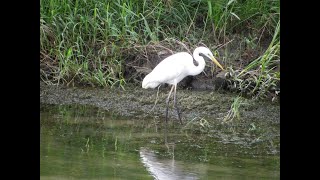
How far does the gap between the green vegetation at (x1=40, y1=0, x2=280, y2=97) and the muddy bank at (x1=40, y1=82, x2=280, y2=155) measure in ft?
1.04

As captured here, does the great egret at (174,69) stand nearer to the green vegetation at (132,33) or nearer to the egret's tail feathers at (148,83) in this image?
the egret's tail feathers at (148,83)

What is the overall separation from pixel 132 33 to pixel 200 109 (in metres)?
1.61

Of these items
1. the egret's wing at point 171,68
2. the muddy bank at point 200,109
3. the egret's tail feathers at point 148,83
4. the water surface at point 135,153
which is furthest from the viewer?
the egret's tail feathers at point 148,83

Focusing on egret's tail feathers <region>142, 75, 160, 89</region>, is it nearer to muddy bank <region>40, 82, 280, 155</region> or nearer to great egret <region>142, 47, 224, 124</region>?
great egret <region>142, 47, 224, 124</region>

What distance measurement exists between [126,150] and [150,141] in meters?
0.46

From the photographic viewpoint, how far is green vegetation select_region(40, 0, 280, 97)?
8.34 m

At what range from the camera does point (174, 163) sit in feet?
17.0

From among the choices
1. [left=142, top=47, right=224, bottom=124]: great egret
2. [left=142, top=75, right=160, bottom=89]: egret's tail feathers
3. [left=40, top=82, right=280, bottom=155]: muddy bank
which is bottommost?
[left=40, top=82, right=280, bottom=155]: muddy bank

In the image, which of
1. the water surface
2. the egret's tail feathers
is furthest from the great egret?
the water surface

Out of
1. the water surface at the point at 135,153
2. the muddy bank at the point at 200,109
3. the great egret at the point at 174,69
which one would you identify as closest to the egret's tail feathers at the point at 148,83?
the great egret at the point at 174,69

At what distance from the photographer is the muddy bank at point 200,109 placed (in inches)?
242

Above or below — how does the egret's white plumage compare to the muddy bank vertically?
above

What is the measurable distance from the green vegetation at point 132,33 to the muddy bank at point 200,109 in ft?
1.04

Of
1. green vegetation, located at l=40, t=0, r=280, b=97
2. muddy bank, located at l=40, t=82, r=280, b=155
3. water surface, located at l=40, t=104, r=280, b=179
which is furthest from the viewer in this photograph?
green vegetation, located at l=40, t=0, r=280, b=97
